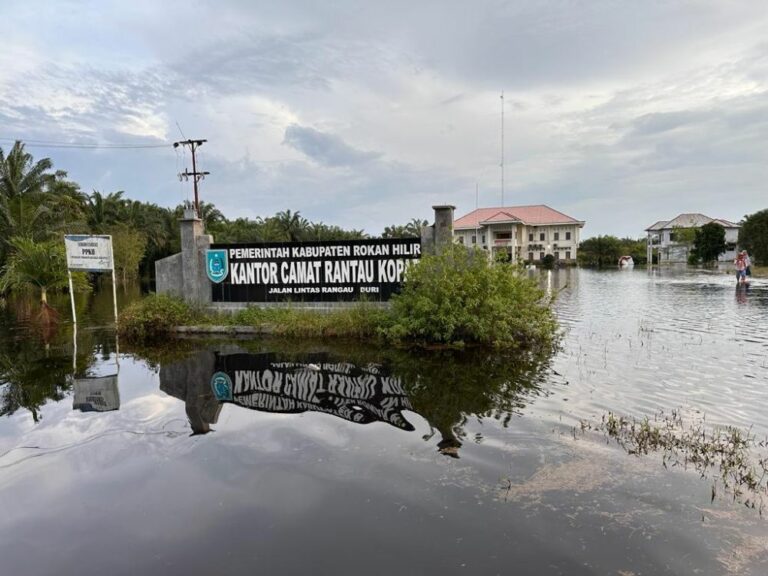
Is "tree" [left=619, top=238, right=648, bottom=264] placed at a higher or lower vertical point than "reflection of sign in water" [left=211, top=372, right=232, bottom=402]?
higher

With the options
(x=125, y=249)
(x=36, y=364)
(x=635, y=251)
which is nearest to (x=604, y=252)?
(x=635, y=251)

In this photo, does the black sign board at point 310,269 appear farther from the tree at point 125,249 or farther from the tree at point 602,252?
the tree at point 602,252

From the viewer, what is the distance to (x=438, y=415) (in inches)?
254

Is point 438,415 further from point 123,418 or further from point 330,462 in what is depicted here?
point 123,418

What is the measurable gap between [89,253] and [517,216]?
69042 mm

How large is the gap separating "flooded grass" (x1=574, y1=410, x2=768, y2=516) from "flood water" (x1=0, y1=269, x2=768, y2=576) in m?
0.06

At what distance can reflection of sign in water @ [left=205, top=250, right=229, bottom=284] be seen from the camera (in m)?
13.6

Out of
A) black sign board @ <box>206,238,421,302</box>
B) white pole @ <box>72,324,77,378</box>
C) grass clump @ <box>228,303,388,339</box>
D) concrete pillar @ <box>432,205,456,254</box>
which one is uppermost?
A: concrete pillar @ <box>432,205,456,254</box>

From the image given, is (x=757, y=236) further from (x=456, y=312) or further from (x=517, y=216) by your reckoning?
(x=456, y=312)

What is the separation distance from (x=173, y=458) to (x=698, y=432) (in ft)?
18.6

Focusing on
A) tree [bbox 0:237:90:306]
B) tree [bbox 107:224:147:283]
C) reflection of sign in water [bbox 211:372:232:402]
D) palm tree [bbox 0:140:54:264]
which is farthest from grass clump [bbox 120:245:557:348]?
tree [bbox 107:224:147:283]

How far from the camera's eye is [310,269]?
13.2 metres

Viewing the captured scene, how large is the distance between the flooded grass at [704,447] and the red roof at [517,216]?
220 feet

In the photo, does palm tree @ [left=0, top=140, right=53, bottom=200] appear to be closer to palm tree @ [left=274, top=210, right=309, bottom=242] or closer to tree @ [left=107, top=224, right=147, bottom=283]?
tree @ [left=107, top=224, right=147, bottom=283]
